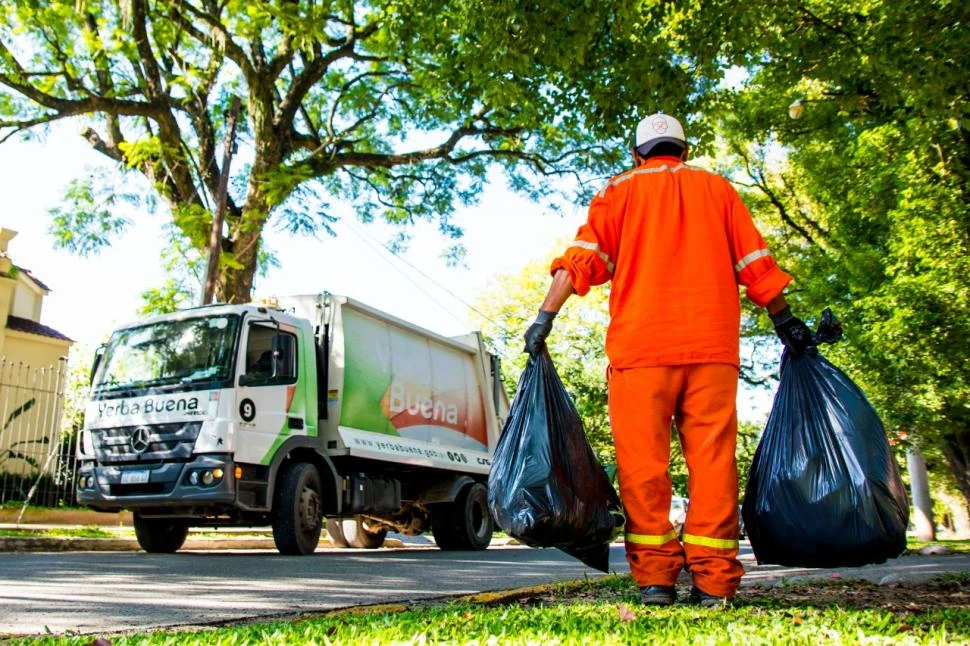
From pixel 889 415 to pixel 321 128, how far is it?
36.7 ft

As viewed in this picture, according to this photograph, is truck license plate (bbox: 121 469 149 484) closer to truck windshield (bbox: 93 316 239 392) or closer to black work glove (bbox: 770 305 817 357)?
truck windshield (bbox: 93 316 239 392)

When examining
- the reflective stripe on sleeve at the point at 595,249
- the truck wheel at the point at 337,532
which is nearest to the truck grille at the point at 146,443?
the truck wheel at the point at 337,532

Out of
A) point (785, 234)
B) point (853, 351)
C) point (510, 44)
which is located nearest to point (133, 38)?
point (510, 44)

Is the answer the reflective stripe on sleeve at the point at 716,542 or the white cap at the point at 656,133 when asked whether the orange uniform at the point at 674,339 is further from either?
the white cap at the point at 656,133

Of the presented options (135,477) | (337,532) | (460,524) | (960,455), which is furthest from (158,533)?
(960,455)

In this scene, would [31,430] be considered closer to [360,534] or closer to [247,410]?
[360,534]

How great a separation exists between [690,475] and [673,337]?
561 millimetres

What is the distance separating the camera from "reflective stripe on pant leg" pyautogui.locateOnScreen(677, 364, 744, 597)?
360cm

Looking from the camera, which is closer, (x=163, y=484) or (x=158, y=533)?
(x=163, y=484)

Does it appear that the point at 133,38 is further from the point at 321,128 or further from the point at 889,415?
the point at 889,415

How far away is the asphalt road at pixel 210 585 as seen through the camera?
400cm

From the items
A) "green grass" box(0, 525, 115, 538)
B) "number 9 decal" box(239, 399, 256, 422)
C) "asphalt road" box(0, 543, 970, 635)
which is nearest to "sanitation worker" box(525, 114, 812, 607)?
"asphalt road" box(0, 543, 970, 635)

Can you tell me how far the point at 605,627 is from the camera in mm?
2809

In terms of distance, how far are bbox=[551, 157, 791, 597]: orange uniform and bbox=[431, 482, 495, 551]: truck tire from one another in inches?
310
